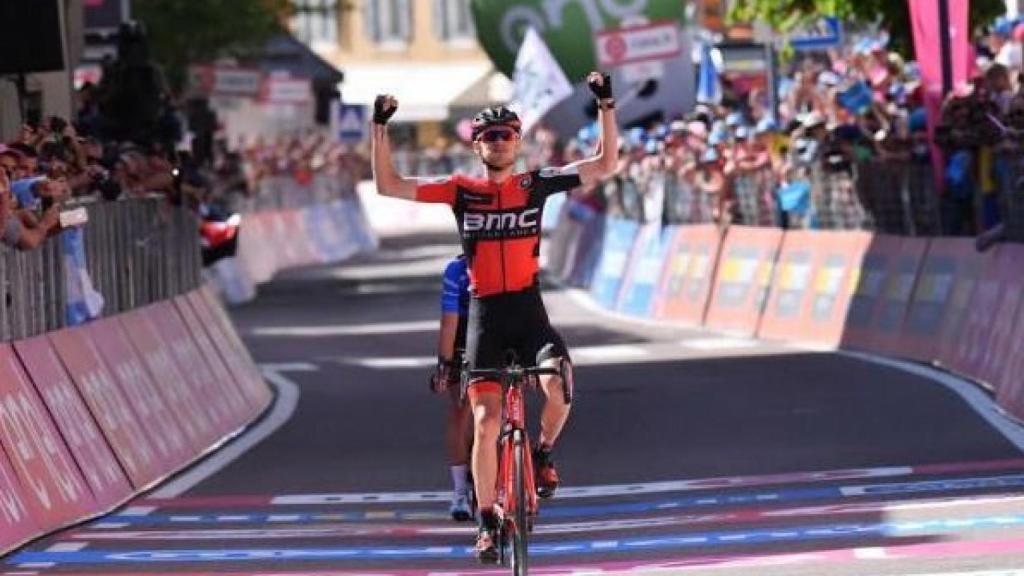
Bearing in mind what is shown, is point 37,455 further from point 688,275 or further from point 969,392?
point 688,275

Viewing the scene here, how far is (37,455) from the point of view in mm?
16094

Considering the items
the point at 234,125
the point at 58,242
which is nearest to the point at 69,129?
the point at 58,242

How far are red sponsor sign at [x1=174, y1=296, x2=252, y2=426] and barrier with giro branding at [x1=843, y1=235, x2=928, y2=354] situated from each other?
5.72 metres

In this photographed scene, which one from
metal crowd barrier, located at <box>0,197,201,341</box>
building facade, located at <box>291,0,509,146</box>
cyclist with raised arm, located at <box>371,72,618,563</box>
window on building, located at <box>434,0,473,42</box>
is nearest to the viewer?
cyclist with raised arm, located at <box>371,72,618,563</box>

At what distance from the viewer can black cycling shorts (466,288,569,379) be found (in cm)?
1339

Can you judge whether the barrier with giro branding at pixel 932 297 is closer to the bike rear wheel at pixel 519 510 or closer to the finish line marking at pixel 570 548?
the finish line marking at pixel 570 548

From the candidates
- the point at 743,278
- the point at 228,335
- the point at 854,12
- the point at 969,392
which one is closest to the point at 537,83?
the point at 743,278

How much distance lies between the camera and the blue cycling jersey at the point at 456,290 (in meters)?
14.8

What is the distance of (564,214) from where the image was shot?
4869 centimetres

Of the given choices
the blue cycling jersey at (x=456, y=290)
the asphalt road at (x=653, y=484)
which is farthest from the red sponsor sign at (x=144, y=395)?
the blue cycling jersey at (x=456, y=290)

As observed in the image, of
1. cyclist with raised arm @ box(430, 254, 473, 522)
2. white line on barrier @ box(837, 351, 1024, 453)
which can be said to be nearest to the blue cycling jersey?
cyclist with raised arm @ box(430, 254, 473, 522)

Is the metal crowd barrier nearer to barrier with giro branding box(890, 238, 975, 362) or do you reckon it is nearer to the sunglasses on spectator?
the sunglasses on spectator

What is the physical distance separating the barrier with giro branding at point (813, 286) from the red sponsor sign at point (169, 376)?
8.02 meters

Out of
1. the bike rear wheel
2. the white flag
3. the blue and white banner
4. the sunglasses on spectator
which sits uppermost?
the sunglasses on spectator
